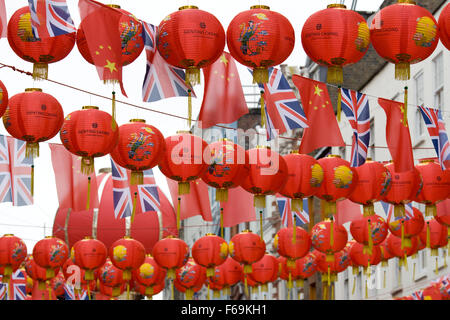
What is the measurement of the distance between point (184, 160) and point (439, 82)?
1120 centimetres

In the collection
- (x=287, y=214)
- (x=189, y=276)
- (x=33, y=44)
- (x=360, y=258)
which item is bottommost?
(x=189, y=276)

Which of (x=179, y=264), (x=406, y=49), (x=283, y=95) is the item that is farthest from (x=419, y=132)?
(x=406, y=49)

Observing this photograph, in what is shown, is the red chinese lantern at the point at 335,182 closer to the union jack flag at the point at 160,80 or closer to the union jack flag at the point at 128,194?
the union jack flag at the point at 128,194

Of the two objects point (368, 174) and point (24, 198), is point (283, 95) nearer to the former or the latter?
point (368, 174)

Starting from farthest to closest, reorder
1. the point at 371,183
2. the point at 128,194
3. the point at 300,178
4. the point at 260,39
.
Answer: the point at 128,194 → the point at 371,183 → the point at 300,178 → the point at 260,39

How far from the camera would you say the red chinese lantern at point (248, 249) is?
21688 mm

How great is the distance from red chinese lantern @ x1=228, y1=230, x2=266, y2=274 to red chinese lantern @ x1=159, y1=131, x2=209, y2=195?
6730 millimetres

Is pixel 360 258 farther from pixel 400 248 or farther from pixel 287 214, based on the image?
pixel 287 214

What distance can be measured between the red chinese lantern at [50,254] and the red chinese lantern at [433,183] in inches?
337

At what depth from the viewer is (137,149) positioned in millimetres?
14711

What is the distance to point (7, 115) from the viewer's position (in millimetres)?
14117

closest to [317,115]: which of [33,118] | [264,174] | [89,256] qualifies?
[264,174]

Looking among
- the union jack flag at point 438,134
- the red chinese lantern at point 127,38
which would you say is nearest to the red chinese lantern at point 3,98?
the red chinese lantern at point 127,38
